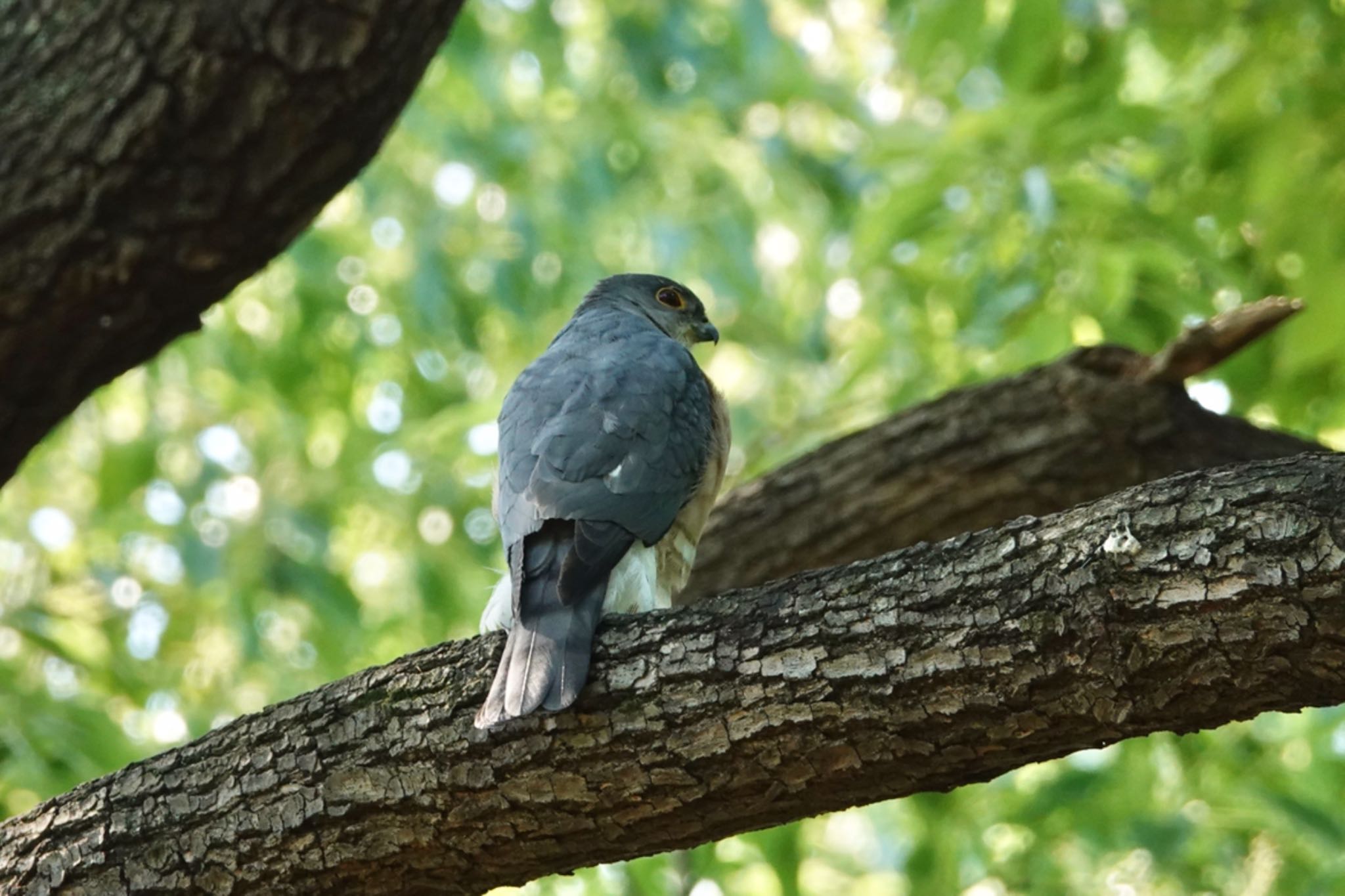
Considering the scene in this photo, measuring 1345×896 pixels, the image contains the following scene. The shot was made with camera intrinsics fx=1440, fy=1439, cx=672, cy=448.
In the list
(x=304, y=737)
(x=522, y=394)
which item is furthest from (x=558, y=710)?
(x=522, y=394)

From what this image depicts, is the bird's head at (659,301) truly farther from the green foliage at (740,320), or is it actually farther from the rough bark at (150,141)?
the rough bark at (150,141)

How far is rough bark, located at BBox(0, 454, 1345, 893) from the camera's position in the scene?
2.27 m

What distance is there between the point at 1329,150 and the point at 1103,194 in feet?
2.24

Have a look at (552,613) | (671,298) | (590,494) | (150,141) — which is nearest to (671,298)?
(671,298)

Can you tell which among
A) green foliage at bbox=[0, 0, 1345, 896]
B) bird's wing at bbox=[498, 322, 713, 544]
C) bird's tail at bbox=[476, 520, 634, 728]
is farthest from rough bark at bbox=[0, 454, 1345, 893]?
green foliage at bbox=[0, 0, 1345, 896]

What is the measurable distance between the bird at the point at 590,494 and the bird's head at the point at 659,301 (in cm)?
70

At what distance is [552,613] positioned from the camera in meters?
3.00

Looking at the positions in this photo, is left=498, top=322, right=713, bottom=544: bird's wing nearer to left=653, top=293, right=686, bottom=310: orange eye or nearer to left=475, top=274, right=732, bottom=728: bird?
left=475, top=274, right=732, bottom=728: bird

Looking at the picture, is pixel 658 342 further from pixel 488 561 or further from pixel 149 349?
pixel 488 561

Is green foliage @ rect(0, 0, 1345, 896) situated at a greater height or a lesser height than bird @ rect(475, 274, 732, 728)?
greater

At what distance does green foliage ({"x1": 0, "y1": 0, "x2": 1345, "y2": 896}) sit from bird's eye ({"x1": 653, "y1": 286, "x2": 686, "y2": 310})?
2.32 ft

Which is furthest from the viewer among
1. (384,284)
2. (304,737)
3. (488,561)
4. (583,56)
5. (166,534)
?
(583,56)

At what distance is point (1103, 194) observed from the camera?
473 cm

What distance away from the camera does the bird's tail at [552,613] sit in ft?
8.87
